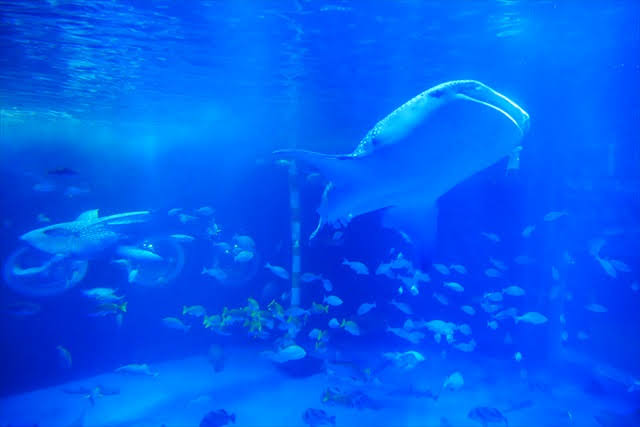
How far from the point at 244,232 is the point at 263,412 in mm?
7461

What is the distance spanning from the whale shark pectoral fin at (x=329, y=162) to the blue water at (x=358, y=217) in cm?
201

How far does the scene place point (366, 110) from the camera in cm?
1645

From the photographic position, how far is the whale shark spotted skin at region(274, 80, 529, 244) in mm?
3385

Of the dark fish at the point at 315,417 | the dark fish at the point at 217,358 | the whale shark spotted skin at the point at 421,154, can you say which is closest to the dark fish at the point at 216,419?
the dark fish at the point at 315,417

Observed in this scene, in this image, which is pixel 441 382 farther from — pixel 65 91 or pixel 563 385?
pixel 65 91

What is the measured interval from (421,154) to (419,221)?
2.12 m

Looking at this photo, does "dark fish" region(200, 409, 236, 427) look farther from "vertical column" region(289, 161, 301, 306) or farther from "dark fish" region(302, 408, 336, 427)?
"vertical column" region(289, 161, 301, 306)

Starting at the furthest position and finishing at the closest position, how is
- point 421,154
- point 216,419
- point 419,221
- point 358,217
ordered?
point 358,217, point 216,419, point 419,221, point 421,154

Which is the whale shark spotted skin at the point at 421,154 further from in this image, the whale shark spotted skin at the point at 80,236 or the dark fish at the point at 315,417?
the whale shark spotted skin at the point at 80,236

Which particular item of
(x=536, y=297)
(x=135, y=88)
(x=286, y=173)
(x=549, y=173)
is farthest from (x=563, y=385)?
(x=135, y=88)

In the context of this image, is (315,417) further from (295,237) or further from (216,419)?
Answer: (295,237)

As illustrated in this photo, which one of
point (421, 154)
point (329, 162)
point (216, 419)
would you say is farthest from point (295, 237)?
point (421, 154)

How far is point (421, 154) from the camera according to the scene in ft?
14.1

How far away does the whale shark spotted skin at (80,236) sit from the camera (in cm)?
850
